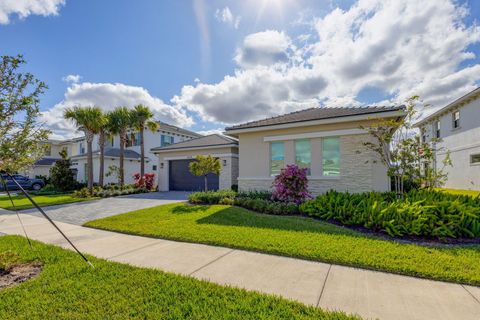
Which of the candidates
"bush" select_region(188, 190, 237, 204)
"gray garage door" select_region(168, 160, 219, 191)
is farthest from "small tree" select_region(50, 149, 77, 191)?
"bush" select_region(188, 190, 237, 204)

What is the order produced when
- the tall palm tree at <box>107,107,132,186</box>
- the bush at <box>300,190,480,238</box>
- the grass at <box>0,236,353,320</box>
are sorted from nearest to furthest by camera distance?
the grass at <box>0,236,353,320</box>, the bush at <box>300,190,480,238</box>, the tall palm tree at <box>107,107,132,186</box>

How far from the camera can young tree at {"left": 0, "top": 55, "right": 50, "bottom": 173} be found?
13.6ft

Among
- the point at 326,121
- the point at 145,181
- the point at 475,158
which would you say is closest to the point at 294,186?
the point at 326,121

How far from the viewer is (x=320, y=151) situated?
1049 centimetres

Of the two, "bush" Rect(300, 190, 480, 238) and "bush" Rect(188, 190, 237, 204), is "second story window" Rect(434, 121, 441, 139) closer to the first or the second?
"bush" Rect(300, 190, 480, 238)

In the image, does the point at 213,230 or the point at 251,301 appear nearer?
the point at 251,301

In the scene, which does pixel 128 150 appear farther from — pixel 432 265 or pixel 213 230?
pixel 432 265

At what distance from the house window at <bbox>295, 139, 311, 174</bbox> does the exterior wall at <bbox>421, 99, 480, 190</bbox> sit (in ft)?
30.0

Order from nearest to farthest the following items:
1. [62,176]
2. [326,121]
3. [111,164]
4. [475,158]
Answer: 1. [326,121]
2. [475,158]
3. [62,176]
4. [111,164]

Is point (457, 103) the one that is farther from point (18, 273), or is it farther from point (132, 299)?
point (18, 273)

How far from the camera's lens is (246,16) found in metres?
9.22

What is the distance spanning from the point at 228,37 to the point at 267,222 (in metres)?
8.96

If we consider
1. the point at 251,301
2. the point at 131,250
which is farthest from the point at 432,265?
the point at 131,250

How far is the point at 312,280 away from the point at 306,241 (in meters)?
1.76
